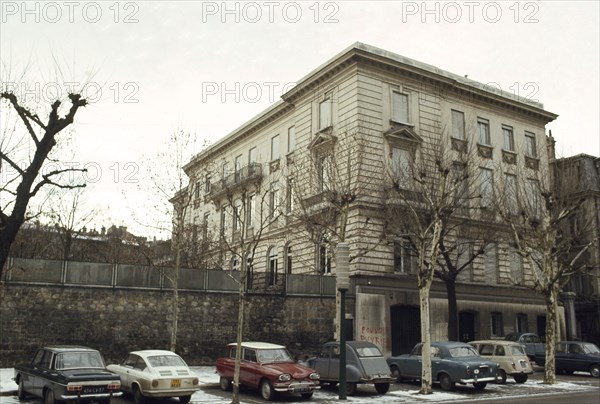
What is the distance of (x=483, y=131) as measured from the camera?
3966 centimetres

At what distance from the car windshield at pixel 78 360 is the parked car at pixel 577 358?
22124 mm

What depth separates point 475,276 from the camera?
120ft

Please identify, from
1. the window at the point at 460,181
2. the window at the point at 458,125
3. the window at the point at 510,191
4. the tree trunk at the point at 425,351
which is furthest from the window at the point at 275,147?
the tree trunk at the point at 425,351

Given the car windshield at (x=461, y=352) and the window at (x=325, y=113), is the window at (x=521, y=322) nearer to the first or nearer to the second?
the car windshield at (x=461, y=352)

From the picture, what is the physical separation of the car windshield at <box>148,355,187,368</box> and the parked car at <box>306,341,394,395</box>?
18.5 feet

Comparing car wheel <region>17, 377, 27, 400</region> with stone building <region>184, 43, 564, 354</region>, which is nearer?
car wheel <region>17, 377, 27, 400</region>

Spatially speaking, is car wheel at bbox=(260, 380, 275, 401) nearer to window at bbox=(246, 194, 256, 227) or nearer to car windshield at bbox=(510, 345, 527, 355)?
car windshield at bbox=(510, 345, 527, 355)

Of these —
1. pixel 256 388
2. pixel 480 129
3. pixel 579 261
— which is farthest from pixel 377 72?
pixel 579 261

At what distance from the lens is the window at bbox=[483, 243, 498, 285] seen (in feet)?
123

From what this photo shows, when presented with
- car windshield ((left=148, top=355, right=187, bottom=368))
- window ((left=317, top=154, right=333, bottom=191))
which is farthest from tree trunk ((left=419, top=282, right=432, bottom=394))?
car windshield ((left=148, top=355, right=187, bottom=368))

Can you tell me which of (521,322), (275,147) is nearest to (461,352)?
(521,322)

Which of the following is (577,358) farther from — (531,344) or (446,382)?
(446,382)

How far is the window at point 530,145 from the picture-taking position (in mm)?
42053

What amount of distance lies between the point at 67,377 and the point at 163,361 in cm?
307
